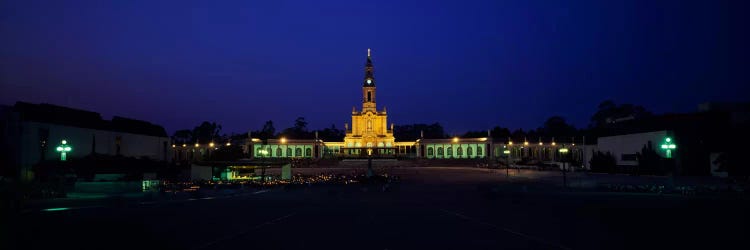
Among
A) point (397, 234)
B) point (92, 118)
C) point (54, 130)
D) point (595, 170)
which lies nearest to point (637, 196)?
point (397, 234)

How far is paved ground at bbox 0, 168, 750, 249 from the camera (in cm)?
1436

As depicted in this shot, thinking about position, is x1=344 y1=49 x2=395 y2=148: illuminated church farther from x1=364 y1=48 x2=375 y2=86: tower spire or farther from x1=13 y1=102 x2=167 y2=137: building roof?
x1=13 y1=102 x2=167 y2=137: building roof

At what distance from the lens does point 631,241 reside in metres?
14.5

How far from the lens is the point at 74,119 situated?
175ft

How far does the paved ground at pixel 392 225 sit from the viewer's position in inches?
565

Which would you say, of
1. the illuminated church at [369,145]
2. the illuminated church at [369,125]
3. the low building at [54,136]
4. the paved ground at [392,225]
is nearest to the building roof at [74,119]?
the low building at [54,136]

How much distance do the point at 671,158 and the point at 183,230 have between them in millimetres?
46487

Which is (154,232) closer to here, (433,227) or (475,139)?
(433,227)

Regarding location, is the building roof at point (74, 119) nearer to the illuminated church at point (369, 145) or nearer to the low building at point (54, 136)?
the low building at point (54, 136)

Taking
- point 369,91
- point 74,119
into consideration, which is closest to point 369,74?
point 369,91

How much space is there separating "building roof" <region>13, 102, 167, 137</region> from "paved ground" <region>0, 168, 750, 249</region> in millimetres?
24771

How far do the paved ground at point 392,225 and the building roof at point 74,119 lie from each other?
81.3 ft

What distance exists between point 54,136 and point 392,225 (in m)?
41.8

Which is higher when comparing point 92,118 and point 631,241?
point 92,118
